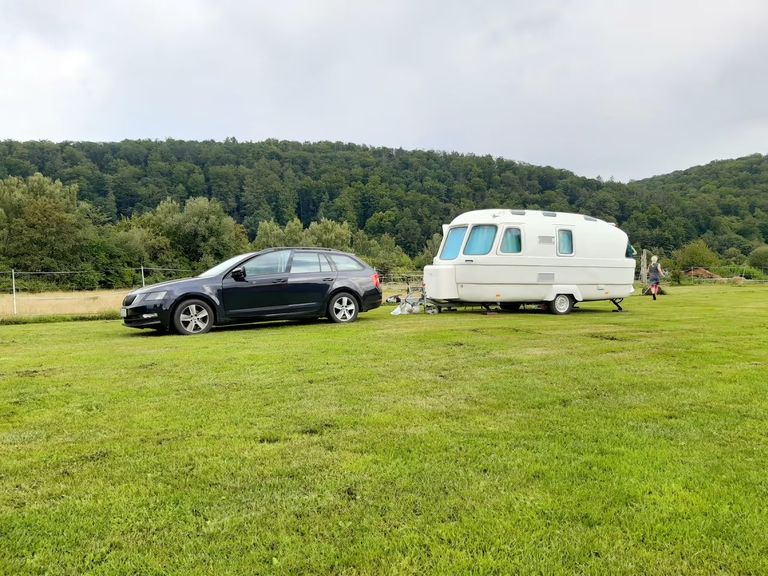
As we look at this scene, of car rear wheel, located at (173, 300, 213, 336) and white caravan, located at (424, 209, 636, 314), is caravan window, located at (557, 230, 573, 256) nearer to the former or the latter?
white caravan, located at (424, 209, 636, 314)

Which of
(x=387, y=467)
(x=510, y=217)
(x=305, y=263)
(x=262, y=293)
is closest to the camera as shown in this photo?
(x=387, y=467)

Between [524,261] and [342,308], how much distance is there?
15.5ft

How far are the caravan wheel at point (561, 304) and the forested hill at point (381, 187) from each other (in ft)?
208

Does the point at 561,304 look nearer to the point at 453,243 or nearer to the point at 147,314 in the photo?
the point at 453,243

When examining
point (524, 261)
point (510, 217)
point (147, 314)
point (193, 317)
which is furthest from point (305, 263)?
point (524, 261)

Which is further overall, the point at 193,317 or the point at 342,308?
the point at 342,308

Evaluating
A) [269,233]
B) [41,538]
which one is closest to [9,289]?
[41,538]

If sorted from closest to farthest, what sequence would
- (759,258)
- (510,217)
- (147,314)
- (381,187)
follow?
(147,314) → (510,217) → (759,258) → (381,187)

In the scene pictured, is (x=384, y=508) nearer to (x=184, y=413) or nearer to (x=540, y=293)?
(x=184, y=413)

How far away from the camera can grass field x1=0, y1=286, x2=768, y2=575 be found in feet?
6.93

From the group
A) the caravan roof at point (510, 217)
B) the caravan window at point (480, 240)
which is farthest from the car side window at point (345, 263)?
the caravan roof at point (510, 217)

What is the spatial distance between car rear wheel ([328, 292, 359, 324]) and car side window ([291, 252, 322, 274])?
71cm

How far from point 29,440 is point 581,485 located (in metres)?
3.36

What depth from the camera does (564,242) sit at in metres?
13.4
